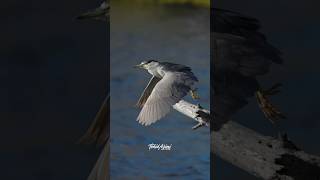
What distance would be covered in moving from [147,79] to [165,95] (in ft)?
0.56

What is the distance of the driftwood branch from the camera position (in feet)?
12.3

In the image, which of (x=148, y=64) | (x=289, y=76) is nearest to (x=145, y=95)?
(x=148, y=64)

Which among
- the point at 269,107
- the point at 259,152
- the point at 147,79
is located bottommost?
the point at 259,152

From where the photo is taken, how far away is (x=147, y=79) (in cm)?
380

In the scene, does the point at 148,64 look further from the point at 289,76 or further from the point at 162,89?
the point at 289,76

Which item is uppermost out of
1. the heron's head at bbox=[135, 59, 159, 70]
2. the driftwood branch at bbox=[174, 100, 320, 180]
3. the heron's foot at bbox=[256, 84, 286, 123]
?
the heron's head at bbox=[135, 59, 159, 70]

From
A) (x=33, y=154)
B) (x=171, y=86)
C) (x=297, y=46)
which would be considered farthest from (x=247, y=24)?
(x=33, y=154)

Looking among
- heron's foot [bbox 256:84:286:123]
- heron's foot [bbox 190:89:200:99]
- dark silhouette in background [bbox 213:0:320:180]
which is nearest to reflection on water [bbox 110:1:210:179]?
heron's foot [bbox 190:89:200:99]

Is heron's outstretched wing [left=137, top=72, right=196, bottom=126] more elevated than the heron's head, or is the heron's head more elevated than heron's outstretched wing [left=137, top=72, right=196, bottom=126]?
the heron's head

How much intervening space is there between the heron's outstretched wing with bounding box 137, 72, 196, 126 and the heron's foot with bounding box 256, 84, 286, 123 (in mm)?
486

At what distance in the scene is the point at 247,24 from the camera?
12.5ft

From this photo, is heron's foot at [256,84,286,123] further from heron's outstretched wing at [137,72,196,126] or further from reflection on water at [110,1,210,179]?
heron's outstretched wing at [137,72,196,126]

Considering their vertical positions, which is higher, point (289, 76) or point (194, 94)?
point (289, 76)

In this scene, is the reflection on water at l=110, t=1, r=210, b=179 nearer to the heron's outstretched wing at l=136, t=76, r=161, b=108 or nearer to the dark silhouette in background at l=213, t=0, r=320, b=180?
the heron's outstretched wing at l=136, t=76, r=161, b=108
